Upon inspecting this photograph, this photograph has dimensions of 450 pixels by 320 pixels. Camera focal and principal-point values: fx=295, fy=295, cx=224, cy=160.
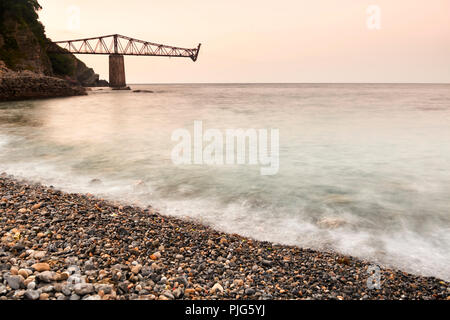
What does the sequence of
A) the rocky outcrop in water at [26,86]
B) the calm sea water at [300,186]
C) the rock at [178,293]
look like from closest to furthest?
the rock at [178,293] < the calm sea water at [300,186] < the rocky outcrop in water at [26,86]

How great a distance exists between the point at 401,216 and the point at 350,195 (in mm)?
1317

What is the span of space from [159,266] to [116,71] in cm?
8696

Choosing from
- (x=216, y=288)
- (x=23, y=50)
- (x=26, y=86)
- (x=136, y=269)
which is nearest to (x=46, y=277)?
(x=136, y=269)

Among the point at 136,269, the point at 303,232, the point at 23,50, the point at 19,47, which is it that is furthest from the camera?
the point at 23,50

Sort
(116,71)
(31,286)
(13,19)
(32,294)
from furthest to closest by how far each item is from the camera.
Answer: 1. (116,71)
2. (13,19)
3. (31,286)
4. (32,294)

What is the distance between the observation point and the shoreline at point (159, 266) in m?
3.08

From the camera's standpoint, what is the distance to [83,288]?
296cm

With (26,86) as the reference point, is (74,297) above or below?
below

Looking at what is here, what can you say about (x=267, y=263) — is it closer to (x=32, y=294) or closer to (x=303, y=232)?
(x=303, y=232)

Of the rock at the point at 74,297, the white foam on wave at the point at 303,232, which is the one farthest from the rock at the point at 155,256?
the white foam on wave at the point at 303,232

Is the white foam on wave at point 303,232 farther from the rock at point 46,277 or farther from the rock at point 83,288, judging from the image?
the rock at point 46,277

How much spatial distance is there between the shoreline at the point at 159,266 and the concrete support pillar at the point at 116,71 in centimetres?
8294

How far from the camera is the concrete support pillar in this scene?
80312 millimetres
